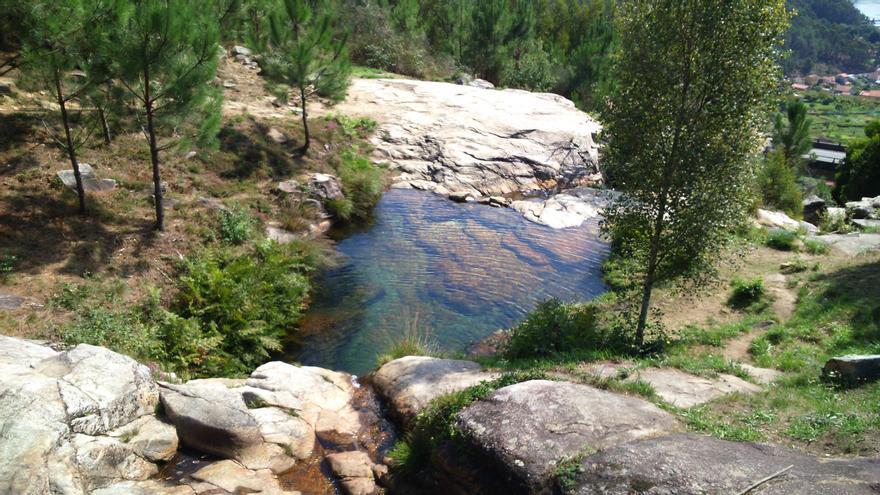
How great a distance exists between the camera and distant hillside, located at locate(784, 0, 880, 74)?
16638cm

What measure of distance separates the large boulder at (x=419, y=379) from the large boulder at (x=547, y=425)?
1238 mm

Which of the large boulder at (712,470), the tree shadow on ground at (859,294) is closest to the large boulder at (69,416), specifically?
the large boulder at (712,470)

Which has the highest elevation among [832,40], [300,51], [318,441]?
[832,40]

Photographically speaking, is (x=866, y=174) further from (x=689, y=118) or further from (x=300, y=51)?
(x=300, y=51)

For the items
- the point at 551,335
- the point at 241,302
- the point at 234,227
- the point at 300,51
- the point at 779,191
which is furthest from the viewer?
the point at 779,191

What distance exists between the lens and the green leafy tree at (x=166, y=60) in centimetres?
1141

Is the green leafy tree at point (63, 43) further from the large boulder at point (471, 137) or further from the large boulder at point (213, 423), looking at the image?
the large boulder at point (471, 137)

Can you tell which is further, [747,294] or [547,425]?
[747,294]

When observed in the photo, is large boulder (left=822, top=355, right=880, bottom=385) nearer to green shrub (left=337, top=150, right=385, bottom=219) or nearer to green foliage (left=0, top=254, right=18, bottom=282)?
green foliage (left=0, top=254, right=18, bottom=282)

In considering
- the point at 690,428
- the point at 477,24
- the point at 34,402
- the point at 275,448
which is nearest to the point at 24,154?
the point at 34,402

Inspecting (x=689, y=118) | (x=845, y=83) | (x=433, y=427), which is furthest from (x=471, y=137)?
(x=845, y=83)

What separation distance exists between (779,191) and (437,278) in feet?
57.3

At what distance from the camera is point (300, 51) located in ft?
63.5

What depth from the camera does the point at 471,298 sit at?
581 inches
